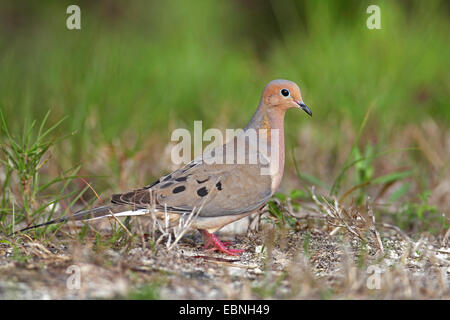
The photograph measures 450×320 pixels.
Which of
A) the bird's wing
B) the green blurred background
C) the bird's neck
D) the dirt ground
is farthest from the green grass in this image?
the dirt ground

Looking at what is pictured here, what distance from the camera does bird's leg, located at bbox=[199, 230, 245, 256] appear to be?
3.85m

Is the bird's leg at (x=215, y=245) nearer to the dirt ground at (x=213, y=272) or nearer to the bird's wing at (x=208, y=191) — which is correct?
the dirt ground at (x=213, y=272)

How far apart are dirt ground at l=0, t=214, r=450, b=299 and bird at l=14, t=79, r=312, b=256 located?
0.63ft

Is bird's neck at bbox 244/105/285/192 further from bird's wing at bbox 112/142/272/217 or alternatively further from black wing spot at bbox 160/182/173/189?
black wing spot at bbox 160/182/173/189

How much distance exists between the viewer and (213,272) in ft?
11.1

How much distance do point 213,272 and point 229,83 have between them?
4.10 m

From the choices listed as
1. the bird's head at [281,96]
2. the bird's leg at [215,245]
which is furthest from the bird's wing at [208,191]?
the bird's head at [281,96]

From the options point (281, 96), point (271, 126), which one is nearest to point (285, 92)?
point (281, 96)

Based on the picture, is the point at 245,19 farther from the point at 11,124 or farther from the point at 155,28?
the point at 11,124

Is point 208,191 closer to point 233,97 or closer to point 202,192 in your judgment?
point 202,192

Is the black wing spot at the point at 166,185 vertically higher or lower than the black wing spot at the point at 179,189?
higher

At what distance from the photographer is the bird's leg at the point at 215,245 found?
12.6ft

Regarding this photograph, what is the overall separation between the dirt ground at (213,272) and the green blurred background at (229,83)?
1.58m
